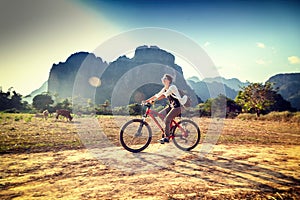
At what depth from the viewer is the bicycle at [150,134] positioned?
6238 millimetres

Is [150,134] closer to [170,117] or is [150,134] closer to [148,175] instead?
[170,117]

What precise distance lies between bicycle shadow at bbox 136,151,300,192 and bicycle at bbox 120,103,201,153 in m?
0.80

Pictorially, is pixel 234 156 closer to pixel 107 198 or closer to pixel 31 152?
pixel 107 198

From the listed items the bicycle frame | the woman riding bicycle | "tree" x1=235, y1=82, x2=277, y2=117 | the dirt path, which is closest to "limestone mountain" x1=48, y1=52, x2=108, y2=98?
"tree" x1=235, y1=82, x2=277, y2=117

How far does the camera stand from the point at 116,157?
18.3 feet

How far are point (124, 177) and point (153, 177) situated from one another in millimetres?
621

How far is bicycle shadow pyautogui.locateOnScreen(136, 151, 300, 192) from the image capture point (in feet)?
12.2

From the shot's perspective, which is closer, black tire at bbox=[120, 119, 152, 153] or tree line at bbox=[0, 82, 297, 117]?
black tire at bbox=[120, 119, 152, 153]

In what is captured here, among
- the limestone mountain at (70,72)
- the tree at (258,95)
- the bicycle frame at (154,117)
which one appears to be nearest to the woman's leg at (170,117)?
the bicycle frame at (154,117)

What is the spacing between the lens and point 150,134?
6309 millimetres

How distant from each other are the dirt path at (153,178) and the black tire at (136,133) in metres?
0.81

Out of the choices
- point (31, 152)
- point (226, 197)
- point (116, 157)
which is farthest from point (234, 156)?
point (31, 152)

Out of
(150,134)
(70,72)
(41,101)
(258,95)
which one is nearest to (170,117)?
(150,134)

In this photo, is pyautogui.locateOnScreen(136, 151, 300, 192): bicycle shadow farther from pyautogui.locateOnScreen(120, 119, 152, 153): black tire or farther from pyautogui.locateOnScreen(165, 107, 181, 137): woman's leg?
pyautogui.locateOnScreen(165, 107, 181, 137): woman's leg
